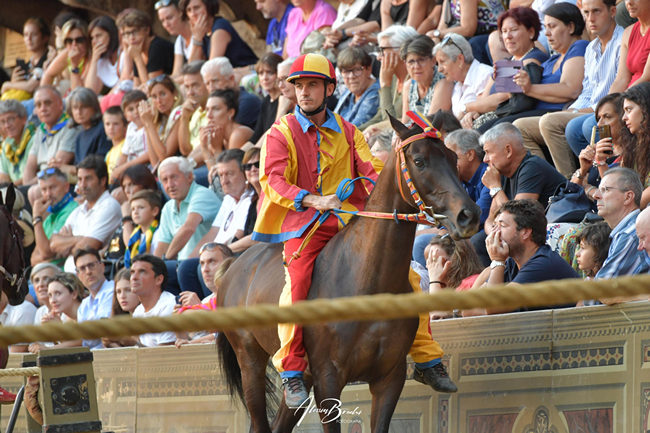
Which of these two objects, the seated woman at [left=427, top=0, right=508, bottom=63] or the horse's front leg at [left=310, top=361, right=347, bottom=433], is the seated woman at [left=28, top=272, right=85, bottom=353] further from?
the horse's front leg at [left=310, top=361, right=347, bottom=433]

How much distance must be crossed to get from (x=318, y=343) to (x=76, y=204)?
771cm

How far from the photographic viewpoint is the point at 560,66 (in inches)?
332

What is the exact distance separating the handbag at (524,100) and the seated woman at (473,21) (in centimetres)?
116

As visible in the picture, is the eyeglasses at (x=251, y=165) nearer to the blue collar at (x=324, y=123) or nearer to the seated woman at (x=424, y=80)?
the seated woman at (x=424, y=80)

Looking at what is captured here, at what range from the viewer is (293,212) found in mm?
5906

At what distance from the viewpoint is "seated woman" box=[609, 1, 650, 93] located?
7.54 m

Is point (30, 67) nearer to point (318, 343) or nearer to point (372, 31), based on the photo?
point (372, 31)

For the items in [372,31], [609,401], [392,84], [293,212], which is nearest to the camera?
[609,401]

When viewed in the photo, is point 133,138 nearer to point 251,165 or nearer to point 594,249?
point 251,165

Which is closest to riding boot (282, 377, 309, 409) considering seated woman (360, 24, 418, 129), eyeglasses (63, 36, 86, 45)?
seated woman (360, 24, 418, 129)

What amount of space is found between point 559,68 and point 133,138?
5808 millimetres

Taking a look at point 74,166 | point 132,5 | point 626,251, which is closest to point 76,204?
point 74,166

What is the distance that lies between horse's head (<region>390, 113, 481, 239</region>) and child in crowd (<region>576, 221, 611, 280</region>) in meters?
1.10

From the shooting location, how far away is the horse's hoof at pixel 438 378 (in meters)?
5.61
